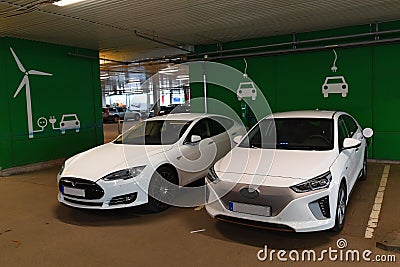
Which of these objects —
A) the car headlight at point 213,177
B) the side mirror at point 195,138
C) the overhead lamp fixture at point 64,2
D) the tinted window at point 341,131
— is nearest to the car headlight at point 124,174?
the car headlight at point 213,177

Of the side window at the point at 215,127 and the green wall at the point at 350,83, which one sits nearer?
the side window at the point at 215,127

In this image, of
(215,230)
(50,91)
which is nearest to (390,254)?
(215,230)

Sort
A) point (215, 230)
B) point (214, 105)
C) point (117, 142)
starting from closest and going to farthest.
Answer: point (215, 230) < point (117, 142) < point (214, 105)

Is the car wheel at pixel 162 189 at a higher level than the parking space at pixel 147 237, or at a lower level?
higher

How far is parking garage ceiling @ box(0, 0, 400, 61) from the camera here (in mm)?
5340

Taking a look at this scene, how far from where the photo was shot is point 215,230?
3895 mm

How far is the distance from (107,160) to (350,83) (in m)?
5.72

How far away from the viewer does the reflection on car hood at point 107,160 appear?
421 cm

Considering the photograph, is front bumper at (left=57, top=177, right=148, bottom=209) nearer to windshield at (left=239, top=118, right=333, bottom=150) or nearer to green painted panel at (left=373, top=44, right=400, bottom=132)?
windshield at (left=239, top=118, right=333, bottom=150)

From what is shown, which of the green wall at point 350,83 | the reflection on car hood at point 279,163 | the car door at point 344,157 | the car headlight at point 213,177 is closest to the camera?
the reflection on car hood at point 279,163

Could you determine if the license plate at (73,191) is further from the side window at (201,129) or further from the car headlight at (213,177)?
the side window at (201,129)

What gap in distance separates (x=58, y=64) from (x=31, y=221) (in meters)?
4.90

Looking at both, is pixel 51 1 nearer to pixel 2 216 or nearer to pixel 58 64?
pixel 2 216

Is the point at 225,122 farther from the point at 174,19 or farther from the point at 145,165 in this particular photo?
the point at 145,165
